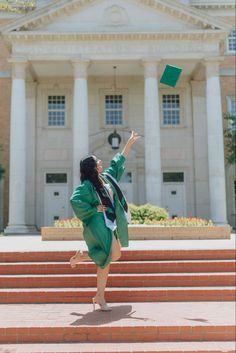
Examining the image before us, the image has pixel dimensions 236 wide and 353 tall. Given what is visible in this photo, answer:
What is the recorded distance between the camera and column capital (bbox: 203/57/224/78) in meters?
23.2

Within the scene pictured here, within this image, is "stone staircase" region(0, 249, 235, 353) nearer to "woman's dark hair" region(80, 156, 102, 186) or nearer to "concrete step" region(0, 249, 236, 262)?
"concrete step" region(0, 249, 236, 262)

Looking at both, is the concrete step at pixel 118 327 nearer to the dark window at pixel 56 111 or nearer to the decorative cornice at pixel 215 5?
the dark window at pixel 56 111

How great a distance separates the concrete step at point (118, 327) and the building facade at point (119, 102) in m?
16.3

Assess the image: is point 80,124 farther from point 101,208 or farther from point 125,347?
point 125,347

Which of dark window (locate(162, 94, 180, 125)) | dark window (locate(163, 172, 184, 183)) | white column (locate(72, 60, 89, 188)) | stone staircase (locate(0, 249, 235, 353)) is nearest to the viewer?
stone staircase (locate(0, 249, 235, 353))

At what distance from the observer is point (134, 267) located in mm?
8180

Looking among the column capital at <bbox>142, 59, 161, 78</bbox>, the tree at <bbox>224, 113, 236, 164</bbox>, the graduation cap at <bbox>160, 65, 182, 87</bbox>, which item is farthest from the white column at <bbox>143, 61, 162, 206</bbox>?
the graduation cap at <bbox>160, 65, 182, 87</bbox>

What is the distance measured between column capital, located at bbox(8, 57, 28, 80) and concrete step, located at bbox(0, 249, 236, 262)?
16313mm

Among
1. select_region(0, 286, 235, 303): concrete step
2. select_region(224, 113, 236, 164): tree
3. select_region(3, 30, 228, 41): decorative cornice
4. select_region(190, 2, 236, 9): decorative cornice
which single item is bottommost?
select_region(0, 286, 235, 303): concrete step

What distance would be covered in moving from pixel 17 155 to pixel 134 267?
15811 mm

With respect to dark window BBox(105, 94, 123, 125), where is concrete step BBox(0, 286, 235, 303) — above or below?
below

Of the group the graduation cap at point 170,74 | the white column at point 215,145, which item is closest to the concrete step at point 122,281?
the graduation cap at point 170,74

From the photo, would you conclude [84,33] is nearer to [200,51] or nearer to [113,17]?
[113,17]

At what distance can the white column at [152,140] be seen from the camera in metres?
22.4
